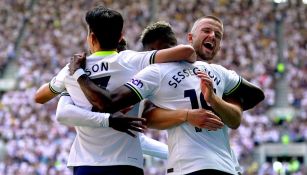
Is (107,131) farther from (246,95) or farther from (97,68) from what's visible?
(246,95)

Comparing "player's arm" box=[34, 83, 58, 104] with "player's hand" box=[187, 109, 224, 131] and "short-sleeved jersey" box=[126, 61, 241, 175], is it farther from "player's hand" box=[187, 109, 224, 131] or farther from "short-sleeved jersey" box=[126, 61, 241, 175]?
"player's hand" box=[187, 109, 224, 131]

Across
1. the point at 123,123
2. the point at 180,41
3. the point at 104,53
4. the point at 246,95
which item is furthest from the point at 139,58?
the point at 180,41

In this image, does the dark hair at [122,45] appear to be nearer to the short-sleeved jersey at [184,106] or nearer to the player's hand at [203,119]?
the short-sleeved jersey at [184,106]

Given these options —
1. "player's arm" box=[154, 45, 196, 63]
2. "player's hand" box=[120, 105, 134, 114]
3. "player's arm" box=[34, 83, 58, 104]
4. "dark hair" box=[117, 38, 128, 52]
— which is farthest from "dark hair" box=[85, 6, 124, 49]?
"player's arm" box=[34, 83, 58, 104]

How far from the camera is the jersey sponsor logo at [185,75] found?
4.38m

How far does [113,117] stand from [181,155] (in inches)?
17.5

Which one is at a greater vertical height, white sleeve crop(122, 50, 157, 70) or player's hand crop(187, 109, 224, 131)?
white sleeve crop(122, 50, 157, 70)

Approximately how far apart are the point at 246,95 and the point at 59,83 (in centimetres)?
116

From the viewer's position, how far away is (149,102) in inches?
178

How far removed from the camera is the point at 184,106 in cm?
441

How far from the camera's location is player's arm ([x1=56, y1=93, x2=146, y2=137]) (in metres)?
4.30

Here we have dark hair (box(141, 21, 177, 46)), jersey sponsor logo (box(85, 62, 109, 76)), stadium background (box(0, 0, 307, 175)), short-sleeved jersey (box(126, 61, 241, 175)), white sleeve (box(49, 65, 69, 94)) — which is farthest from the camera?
stadium background (box(0, 0, 307, 175))

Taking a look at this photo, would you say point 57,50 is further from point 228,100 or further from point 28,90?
point 228,100

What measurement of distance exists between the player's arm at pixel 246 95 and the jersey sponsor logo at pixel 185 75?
209mm
